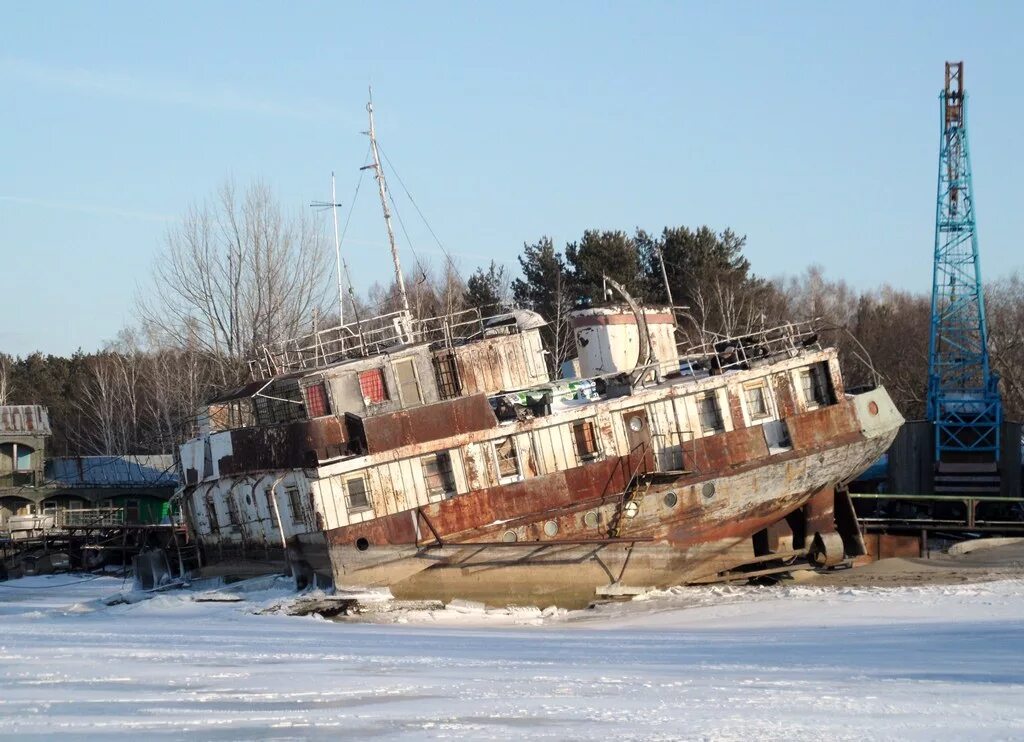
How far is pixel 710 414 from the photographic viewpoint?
1016 inches

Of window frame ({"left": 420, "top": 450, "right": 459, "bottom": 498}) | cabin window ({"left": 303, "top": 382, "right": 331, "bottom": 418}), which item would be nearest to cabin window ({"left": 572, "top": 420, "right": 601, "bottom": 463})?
window frame ({"left": 420, "top": 450, "right": 459, "bottom": 498})

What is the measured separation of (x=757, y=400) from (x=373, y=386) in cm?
869

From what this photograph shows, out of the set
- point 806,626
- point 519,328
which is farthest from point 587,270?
point 806,626

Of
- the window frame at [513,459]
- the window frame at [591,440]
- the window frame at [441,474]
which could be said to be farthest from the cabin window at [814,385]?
the window frame at [441,474]

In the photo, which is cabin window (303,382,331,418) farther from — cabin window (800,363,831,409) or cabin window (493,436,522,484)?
cabin window (800,363,831,409)

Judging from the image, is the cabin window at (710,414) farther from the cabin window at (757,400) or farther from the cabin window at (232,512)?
the cabin window at (232,512)

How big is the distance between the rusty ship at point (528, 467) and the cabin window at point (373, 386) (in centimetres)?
3

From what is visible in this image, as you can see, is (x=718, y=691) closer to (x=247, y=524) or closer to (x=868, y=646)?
(x=868, y=646)

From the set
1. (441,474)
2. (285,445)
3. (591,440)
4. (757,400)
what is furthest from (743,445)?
(285,445)

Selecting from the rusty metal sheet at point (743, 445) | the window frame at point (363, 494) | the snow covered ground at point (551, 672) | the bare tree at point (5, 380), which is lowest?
the snow covered ground at point (551, 672)

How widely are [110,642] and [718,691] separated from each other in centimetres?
989

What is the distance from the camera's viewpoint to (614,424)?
2520cm

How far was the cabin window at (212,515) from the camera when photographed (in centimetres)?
2830

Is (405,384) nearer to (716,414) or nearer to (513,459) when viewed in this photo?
(513,459)
